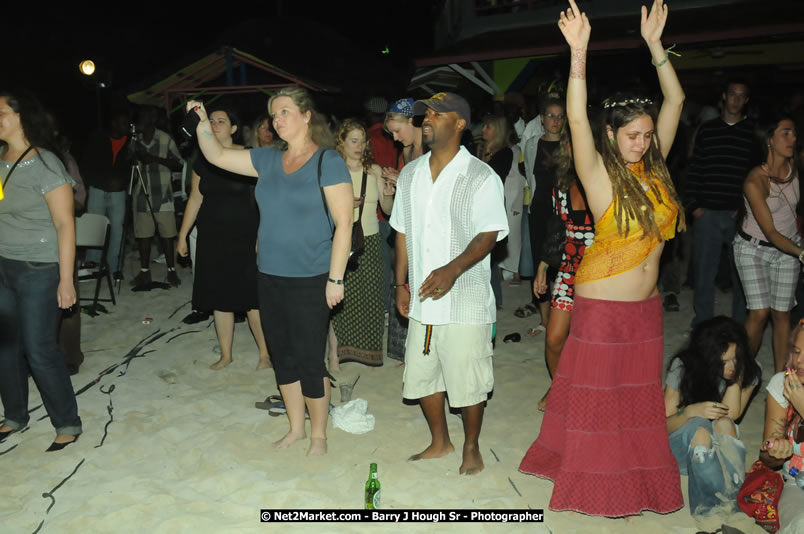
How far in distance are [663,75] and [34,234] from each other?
11.3 ft

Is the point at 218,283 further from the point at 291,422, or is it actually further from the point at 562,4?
the point at 562,4

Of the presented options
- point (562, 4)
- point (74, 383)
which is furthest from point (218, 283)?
point (562, 4)

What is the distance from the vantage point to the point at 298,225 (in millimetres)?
3754

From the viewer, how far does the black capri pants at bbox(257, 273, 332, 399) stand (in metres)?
3.83

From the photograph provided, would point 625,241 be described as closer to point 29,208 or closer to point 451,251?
point 451,251

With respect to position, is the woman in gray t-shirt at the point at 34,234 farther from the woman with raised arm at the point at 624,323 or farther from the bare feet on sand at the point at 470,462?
the woman with raised arm at the point at 624,323

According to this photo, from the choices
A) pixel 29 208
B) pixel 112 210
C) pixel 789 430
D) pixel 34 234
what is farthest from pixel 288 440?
pixel 112 210

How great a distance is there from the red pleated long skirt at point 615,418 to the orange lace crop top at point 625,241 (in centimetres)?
17

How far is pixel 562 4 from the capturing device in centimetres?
1502

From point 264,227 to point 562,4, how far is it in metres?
13.1

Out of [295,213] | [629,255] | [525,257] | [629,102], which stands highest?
[629,102]

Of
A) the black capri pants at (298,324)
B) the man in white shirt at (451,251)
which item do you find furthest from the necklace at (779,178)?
the black capri pants at (298,324)

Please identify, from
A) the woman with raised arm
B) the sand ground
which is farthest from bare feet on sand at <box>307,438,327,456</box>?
the woman with raised arm

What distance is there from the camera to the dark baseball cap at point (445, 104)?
3541mm
